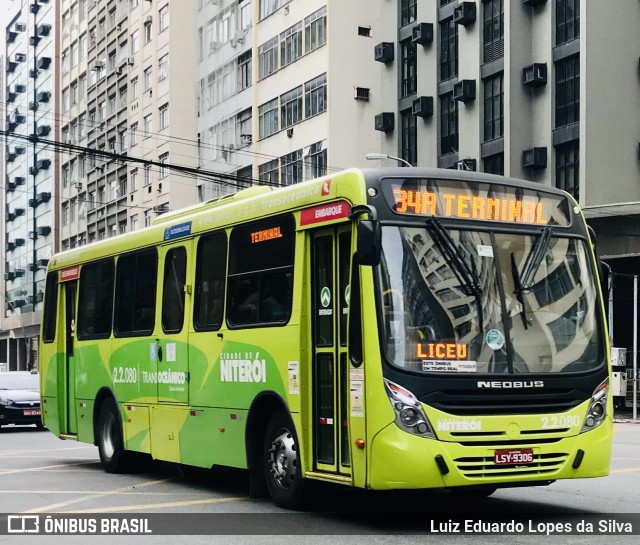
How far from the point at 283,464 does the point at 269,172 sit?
148ft

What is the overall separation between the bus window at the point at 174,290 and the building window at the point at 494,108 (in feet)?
95.3

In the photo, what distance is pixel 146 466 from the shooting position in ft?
55.0

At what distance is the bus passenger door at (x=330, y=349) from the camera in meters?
10.7

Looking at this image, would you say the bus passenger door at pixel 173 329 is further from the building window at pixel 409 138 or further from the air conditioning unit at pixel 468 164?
the building window at pixel 409 138

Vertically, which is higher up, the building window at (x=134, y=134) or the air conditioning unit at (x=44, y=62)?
the air conditioning unit at (x=44, y=62)

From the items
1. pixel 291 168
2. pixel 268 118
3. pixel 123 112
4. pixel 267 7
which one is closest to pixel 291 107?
pixel 268 118

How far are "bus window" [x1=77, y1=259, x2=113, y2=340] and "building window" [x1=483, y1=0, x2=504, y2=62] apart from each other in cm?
2762

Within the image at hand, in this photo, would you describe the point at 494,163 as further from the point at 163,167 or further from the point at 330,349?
the point at 330,349

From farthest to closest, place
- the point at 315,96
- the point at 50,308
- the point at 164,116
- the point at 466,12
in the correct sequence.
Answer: the point at 164,116 < the point at 315,96 < the point at 466,12 < the point at 50,308

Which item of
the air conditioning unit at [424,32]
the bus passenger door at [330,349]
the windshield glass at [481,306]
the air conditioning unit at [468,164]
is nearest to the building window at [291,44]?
the air conditioning unit at [424,32]

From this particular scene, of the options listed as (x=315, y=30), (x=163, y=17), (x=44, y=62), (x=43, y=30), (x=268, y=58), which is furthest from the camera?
(x=43, y=30)

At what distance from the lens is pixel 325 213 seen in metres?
11.1

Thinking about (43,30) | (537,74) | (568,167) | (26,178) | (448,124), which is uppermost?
(43,30)

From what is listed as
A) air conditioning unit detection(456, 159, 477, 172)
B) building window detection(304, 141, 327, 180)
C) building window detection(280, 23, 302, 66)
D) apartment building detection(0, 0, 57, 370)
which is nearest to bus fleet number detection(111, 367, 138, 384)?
air conditioning unit detection(456, 159, 477, 172)
